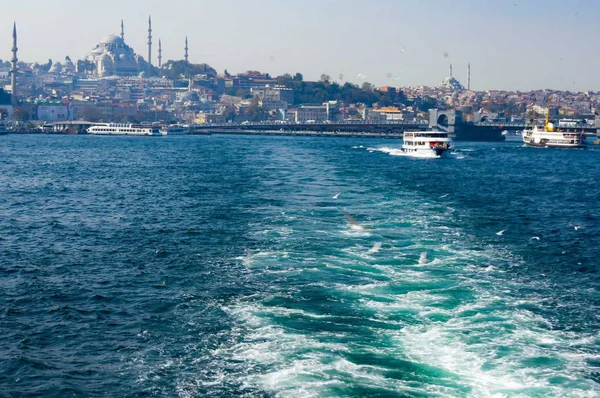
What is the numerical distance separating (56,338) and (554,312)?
301 inches

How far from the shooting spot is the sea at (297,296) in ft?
32.3

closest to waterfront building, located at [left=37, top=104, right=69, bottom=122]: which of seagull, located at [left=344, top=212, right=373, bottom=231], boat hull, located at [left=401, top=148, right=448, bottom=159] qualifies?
boat hull, located at [left=401, top=148, right=448, bottom=159]

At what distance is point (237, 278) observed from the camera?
14.6 meters

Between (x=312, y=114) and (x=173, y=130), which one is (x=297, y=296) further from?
(x=312, y=114)

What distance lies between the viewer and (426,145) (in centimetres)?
5509

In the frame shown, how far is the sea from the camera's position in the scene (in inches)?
388

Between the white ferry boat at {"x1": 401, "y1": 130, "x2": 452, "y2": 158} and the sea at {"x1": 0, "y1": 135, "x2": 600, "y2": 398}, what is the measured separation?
26742mm

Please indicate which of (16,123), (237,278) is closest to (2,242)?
(237,278)

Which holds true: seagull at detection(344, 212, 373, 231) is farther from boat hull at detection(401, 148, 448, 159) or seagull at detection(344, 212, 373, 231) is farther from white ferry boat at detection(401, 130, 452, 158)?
white ferry boat at detection(401, 130, 452, 158)

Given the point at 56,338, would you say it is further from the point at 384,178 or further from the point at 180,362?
the point at 384,178

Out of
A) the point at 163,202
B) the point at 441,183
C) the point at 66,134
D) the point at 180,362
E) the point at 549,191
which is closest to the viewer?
the point at 180,362

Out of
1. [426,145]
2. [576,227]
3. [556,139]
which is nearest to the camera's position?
[576,227]

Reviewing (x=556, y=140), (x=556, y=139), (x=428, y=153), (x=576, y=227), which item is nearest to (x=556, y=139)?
(x=556, y=139)

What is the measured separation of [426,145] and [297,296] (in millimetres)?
43091
